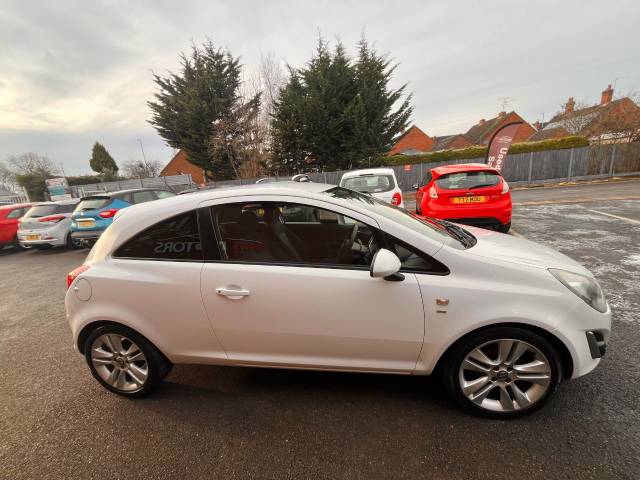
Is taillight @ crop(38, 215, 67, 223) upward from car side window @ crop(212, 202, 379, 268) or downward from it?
downward

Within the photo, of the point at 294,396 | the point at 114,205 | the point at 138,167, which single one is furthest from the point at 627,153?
the point at 138,167

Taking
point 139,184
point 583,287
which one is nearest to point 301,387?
point 583,287

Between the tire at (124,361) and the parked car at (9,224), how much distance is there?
1040cm

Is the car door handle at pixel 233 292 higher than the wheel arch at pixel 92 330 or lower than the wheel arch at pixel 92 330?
higher

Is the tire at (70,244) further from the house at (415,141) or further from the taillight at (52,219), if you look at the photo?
the house at (415,141)

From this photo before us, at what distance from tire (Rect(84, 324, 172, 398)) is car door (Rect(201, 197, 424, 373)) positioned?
654mm

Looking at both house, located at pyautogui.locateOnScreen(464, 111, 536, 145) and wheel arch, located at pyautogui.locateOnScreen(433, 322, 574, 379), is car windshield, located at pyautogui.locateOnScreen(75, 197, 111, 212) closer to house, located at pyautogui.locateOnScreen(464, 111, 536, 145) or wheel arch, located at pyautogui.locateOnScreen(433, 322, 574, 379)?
wheel arch, located at pyautogui.locateOnScreen(433, 322, 574, 379)

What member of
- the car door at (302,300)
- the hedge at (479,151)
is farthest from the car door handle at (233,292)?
the hedge at (479,151)

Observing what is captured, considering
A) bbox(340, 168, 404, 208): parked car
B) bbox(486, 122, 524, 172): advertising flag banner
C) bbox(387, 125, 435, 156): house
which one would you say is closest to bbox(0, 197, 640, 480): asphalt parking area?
bbox(340, 168, 404, 208): parked car

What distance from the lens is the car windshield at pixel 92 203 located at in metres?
7.39

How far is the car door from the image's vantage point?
188cm

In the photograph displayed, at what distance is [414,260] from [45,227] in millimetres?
10363

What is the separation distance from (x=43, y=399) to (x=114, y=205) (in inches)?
242

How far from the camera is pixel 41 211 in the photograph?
8508 mm
